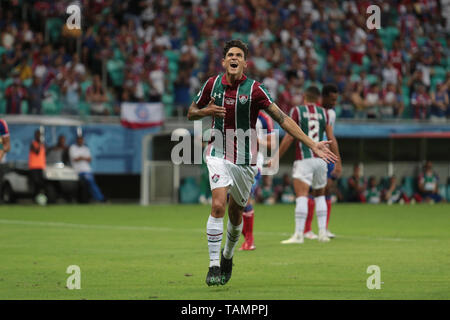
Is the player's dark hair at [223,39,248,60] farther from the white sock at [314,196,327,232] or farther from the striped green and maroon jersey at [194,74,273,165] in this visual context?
the white sock at [314,196,327,232]

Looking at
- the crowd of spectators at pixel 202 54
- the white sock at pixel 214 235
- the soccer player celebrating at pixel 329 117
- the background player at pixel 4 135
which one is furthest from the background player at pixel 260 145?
the crowd of spectators at pixel 202 54

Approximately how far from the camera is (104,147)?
26.8 m

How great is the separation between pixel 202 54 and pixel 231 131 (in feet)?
66.3

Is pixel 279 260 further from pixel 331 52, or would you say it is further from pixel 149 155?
pixel 331 52

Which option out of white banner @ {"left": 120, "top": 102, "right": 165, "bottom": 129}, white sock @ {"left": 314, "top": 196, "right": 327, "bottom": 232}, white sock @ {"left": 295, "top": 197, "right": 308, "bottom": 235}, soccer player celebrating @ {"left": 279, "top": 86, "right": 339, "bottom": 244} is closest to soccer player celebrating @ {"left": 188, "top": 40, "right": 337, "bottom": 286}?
white sock @ {"left": 295, "top": 197, "right": 308, "bottom": 235}

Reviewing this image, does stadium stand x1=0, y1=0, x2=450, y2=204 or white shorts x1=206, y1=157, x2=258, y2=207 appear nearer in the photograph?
white shorts x1=206, y1=157, x2=258, y2=207

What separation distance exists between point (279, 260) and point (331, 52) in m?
21.1

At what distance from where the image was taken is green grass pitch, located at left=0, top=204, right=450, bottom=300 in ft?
27.4

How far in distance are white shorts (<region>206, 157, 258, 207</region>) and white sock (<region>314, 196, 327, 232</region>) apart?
5.24 metres

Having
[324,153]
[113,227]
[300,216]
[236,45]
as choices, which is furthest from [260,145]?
[113,227]

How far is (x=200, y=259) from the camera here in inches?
452

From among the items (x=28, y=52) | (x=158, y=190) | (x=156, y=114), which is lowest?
(x=158, y=190)

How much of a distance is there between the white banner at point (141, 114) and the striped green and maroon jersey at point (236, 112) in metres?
17.6
